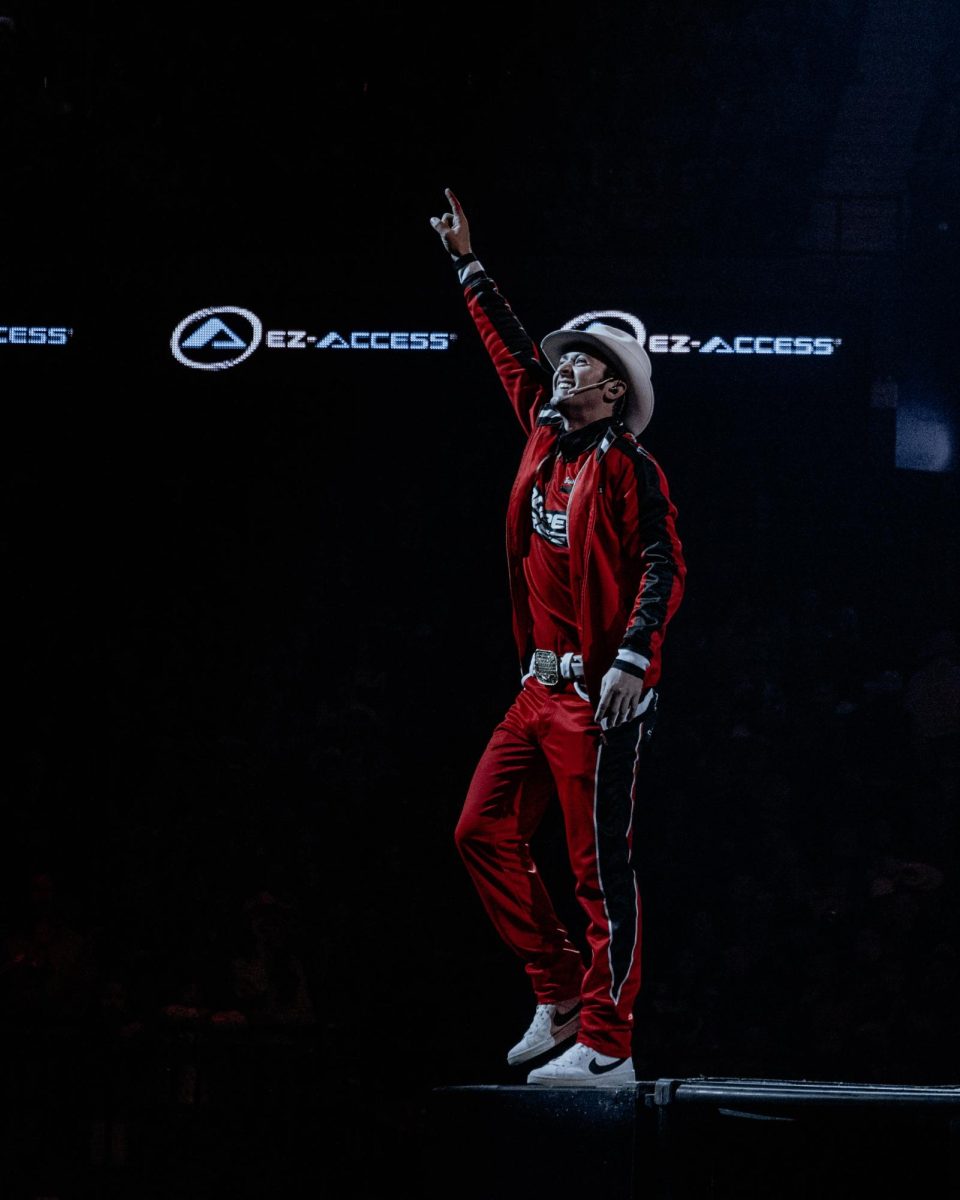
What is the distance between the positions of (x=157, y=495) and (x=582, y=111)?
358 centimetres

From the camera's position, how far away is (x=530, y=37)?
7.89 metres

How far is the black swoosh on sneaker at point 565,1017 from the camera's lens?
3.70 meters

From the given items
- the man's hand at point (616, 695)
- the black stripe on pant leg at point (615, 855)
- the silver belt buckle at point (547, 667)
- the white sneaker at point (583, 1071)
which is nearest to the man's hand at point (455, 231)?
the silver belt buckle at point (547, 667)

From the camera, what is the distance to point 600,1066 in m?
3.46

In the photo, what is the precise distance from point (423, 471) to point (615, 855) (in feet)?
16.6

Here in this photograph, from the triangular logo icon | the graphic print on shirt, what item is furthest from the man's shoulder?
the triangular logo icon

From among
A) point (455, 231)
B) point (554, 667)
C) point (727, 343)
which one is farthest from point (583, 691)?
point (727, 343)

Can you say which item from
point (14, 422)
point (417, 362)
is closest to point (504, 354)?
point (417, 362)

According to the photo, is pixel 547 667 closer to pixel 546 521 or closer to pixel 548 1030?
pixel 546 521

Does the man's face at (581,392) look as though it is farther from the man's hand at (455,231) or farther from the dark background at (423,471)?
the dark background at (423,471)

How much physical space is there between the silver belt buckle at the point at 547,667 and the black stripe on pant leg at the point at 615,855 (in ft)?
0.79

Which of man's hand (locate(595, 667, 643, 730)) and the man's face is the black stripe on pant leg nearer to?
man's hand (locate(595, 667, 643, 730))

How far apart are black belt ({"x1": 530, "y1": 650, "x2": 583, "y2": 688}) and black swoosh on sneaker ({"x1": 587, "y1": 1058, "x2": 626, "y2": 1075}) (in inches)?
40.2

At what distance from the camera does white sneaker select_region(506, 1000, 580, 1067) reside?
366cm
